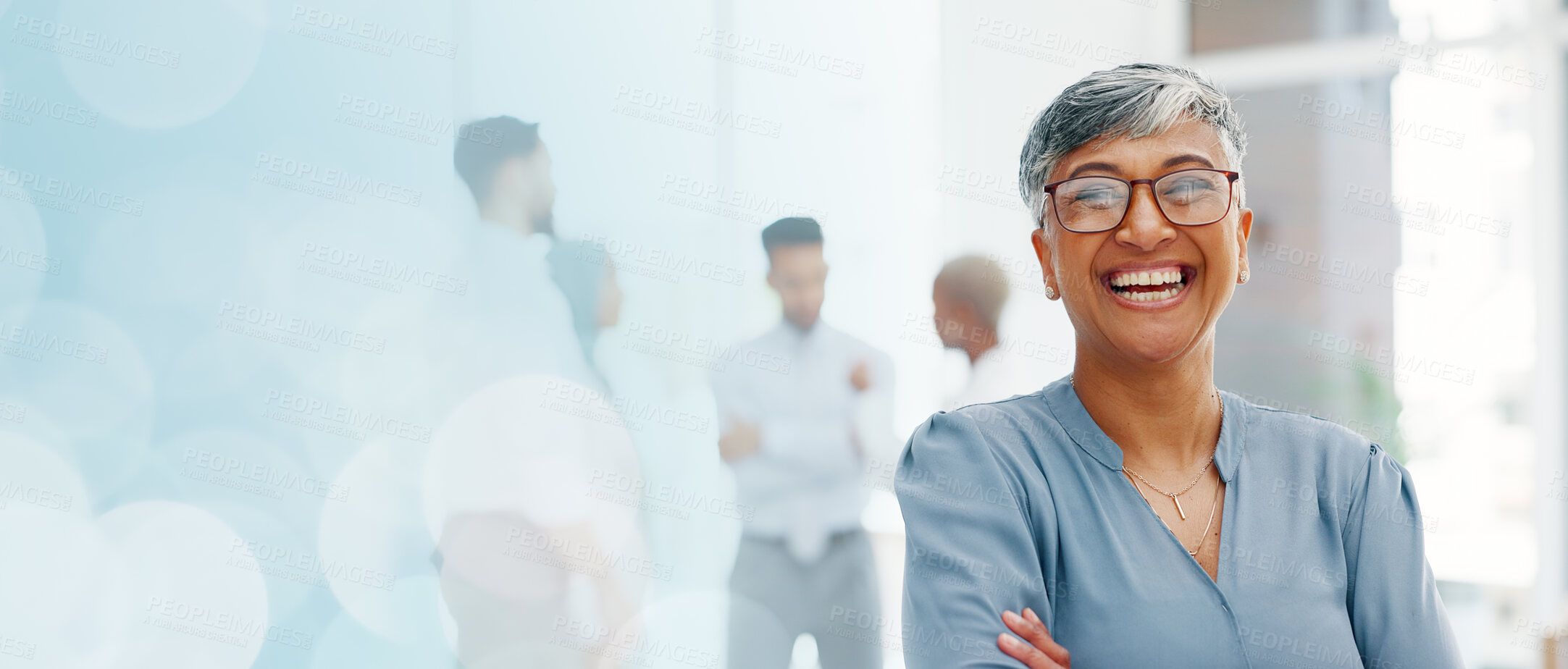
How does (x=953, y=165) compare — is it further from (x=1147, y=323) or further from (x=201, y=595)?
(x=201, y=595)

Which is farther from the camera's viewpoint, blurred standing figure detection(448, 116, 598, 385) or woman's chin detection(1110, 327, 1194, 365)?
blurred standing figure detection(448, 116, 598, 385)

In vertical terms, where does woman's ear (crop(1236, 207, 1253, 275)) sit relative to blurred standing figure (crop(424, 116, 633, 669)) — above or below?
above

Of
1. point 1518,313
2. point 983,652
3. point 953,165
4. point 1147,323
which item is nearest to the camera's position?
point 983,652

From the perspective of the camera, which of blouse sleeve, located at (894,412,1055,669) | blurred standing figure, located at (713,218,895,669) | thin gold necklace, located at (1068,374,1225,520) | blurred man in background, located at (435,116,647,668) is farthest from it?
blurred standing figure, located at (713,218,895,669)

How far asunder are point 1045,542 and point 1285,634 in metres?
0.26

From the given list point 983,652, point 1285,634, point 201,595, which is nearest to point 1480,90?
point 1285,634

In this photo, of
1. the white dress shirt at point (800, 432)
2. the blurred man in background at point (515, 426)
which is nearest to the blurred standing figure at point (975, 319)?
the white dress shirt at point (800, 432)

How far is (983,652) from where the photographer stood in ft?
3.01

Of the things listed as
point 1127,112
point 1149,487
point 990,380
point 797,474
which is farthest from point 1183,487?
point 990,380

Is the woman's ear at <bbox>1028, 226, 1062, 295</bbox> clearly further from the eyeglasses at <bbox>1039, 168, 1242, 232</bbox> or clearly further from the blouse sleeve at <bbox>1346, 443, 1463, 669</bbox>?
the blouse sleeve at <bbox>1346, 443, 1463, 669</bbox>

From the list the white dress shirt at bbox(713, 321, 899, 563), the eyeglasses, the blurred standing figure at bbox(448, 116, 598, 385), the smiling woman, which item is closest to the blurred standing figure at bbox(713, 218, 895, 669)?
the white dress shirt at bbox(713, 321, 899, 563)

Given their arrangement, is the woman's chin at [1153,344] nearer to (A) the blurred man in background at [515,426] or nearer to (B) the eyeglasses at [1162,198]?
(B) the eyeglasses at [1162,198]

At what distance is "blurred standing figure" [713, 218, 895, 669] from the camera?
86.2 inches

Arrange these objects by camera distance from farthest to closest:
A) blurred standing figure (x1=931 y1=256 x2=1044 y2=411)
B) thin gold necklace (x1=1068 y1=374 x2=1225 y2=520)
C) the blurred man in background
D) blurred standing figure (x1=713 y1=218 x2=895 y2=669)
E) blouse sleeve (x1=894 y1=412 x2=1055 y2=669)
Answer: blurred standing figure (x1=931 y1=256 x2=1044 y2=411) → blurred standing figure (x1=713 y1=218 x2=895 y2=669) → the blurred man in background → thin gold necklace (x1=1068 y1=374 x2=1225 y2=520) → blouse sleeve (x1=894 y1=412 x2=1055 y2=669)
